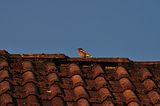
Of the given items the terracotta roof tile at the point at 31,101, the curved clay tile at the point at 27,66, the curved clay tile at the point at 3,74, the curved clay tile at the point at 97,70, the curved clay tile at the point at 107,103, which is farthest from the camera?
the curved clay tile at the point at 97,70

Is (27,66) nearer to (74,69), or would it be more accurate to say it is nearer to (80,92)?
(74,69)

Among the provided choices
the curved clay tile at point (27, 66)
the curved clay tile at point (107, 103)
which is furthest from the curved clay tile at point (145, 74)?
the curved clay tile at point (27, 66)

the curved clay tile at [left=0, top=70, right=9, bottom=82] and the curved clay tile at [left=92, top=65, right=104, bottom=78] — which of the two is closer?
the curved clay tile at [left=0, top=70, right=9, bottom=82]

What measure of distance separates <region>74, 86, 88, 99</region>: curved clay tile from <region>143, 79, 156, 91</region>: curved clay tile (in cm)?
97

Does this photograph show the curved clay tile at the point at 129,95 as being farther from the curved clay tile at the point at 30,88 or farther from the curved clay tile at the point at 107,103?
the curved clay tile at the point at 30,88

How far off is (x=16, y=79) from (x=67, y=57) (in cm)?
112

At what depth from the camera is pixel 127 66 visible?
22.6 feet

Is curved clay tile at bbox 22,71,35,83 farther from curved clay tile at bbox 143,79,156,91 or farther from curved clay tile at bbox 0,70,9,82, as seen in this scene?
curved clay tile at bbox 143,79,156,91

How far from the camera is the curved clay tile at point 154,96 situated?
5.73 metres

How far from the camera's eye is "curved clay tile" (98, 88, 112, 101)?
5723mm

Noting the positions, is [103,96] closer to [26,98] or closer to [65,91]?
[65,91]

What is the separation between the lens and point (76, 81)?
6.10 meters

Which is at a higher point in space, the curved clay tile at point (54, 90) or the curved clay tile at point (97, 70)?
the curved clay tile at point (97, 70)

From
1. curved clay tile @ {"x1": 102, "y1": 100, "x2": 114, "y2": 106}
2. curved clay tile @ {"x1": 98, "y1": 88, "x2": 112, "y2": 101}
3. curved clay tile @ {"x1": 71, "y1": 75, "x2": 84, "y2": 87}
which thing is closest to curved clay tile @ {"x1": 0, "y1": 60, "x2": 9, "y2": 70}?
curved clay tile @ {"x1": 71, "y1": 75, "x2": 84, "y2": 87}
